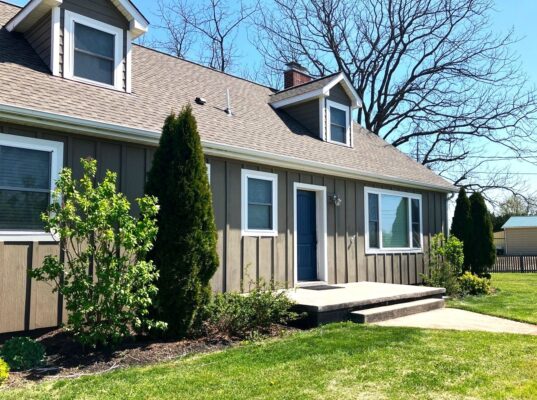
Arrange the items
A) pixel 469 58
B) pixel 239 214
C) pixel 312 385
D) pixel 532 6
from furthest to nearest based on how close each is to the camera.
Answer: pixel 469 58, pixel 532 6, pixel 239 214, pixel 312 385

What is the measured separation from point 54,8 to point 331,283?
7.29 metres

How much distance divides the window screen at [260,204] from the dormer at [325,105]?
3.21 metres

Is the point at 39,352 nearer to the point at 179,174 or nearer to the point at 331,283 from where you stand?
the point at 179,174

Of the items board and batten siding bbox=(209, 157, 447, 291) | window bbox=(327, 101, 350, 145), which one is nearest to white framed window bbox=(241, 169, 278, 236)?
board and batten siding bbox=(209, 157, 447, 291)

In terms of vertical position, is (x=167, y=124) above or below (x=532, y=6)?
below

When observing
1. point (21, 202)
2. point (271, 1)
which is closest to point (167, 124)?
point (21, 202)

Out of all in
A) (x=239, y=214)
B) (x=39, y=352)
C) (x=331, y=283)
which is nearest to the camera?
(x=39, y=352)

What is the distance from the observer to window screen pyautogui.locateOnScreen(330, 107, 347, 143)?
486 inches

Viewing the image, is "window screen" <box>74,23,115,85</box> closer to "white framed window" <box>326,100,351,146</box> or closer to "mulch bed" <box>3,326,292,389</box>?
"mulch bed" <box>3,326,292,389</box>

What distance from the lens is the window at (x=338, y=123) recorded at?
12250mm

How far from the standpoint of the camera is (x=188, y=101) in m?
9.45

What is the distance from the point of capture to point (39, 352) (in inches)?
204

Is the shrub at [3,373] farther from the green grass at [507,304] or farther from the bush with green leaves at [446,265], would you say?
the bush with green leaves at [446,265]

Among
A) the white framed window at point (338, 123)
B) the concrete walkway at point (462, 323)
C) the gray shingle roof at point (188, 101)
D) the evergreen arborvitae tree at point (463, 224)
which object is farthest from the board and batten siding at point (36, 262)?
the evergreen arborvitae tree at point (463, 224)
